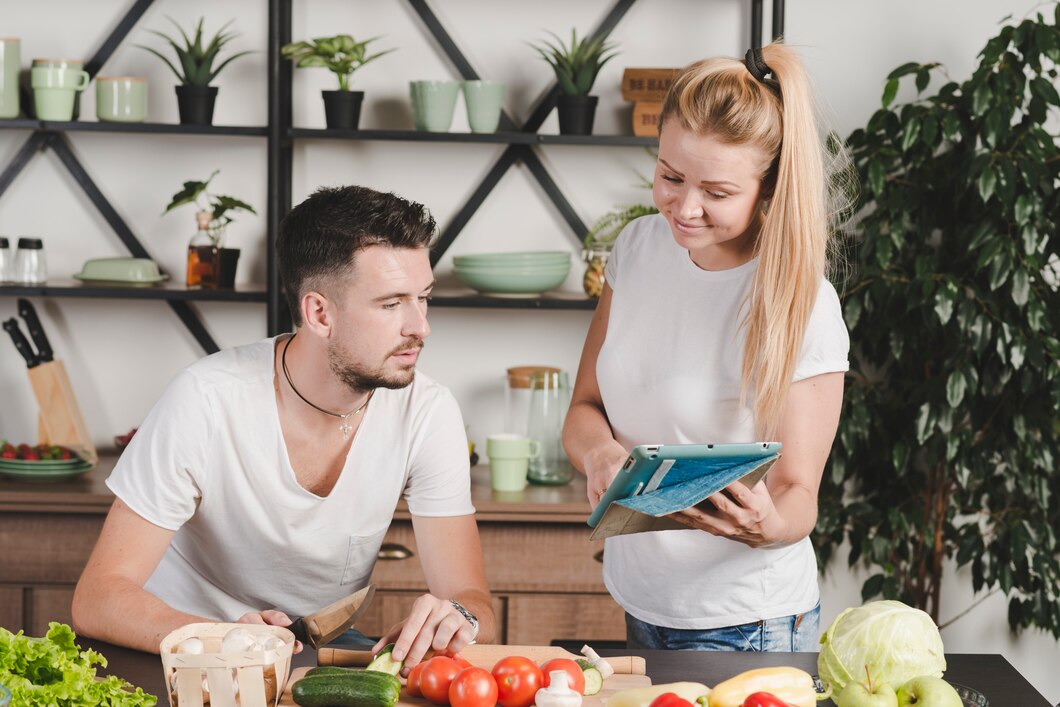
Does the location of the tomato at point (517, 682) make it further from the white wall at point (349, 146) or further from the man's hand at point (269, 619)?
the white wall at point (349, 146)

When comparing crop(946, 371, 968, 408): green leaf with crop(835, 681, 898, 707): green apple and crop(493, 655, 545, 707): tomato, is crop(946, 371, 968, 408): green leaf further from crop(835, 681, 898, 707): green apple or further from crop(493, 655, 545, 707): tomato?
crop(493, 655, 545, 707): tomato

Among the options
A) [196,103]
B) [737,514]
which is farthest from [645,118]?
[737,514]

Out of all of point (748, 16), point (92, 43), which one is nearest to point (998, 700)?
point (748, 16)

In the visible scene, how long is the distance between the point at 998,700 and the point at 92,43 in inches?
114

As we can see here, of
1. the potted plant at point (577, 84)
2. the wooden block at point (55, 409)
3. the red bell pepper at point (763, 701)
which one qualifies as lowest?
the wooden block at point (55, 409)

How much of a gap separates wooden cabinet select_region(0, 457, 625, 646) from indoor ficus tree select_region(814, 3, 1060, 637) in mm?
716

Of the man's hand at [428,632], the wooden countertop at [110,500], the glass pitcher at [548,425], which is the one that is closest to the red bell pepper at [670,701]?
the man's hand at [428,632]

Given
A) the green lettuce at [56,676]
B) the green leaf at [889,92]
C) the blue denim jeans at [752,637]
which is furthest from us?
the green leaf at [889,92]

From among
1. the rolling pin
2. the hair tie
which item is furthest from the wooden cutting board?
the hair tie

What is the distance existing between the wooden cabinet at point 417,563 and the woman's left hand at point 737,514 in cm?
129

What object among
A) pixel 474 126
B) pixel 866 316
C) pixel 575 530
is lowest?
pixel 575 530

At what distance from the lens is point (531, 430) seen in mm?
3156

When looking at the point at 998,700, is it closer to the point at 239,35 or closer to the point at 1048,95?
the point at 1048,95

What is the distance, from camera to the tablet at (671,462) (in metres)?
1.34
